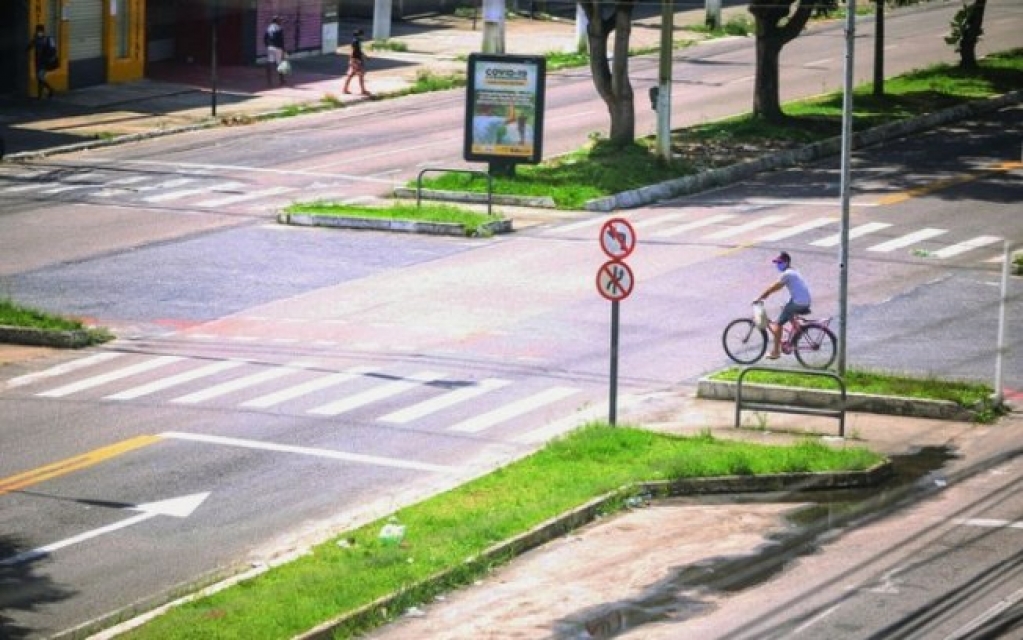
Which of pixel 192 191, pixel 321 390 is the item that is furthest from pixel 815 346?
pixel 192 191

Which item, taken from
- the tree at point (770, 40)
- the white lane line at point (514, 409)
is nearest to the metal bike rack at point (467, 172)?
the tree at point (770, 40)

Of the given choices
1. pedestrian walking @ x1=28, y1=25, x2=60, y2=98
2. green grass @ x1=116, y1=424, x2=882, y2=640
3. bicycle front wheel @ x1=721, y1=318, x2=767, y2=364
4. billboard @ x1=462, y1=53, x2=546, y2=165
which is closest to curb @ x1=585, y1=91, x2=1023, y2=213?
billboard @ x1=462, y1=53, x2=546, y2=165

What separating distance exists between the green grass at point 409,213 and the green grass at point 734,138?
2.74 m

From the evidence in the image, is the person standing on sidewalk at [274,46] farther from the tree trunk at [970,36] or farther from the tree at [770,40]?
the tree trunk at [970,36]

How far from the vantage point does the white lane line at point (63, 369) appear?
2808 cm

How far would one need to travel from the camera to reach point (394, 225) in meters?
39.4

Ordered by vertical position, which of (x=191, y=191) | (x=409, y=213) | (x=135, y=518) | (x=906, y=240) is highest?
(x=191, y=191)

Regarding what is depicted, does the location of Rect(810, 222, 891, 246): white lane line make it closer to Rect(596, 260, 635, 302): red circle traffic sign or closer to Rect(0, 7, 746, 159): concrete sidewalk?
Rect(596, 260, 635, 302): red circle traffic sign

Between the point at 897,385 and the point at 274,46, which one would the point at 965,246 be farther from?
the point at 274,46

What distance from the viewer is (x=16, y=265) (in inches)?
1399

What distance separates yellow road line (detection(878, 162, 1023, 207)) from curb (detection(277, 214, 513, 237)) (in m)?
8.89

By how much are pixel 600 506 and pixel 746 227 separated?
61.9 ft

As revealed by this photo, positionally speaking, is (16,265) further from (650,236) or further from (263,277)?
(650,236)

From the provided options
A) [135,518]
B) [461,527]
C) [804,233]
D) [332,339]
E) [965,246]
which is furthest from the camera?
[804,233]
